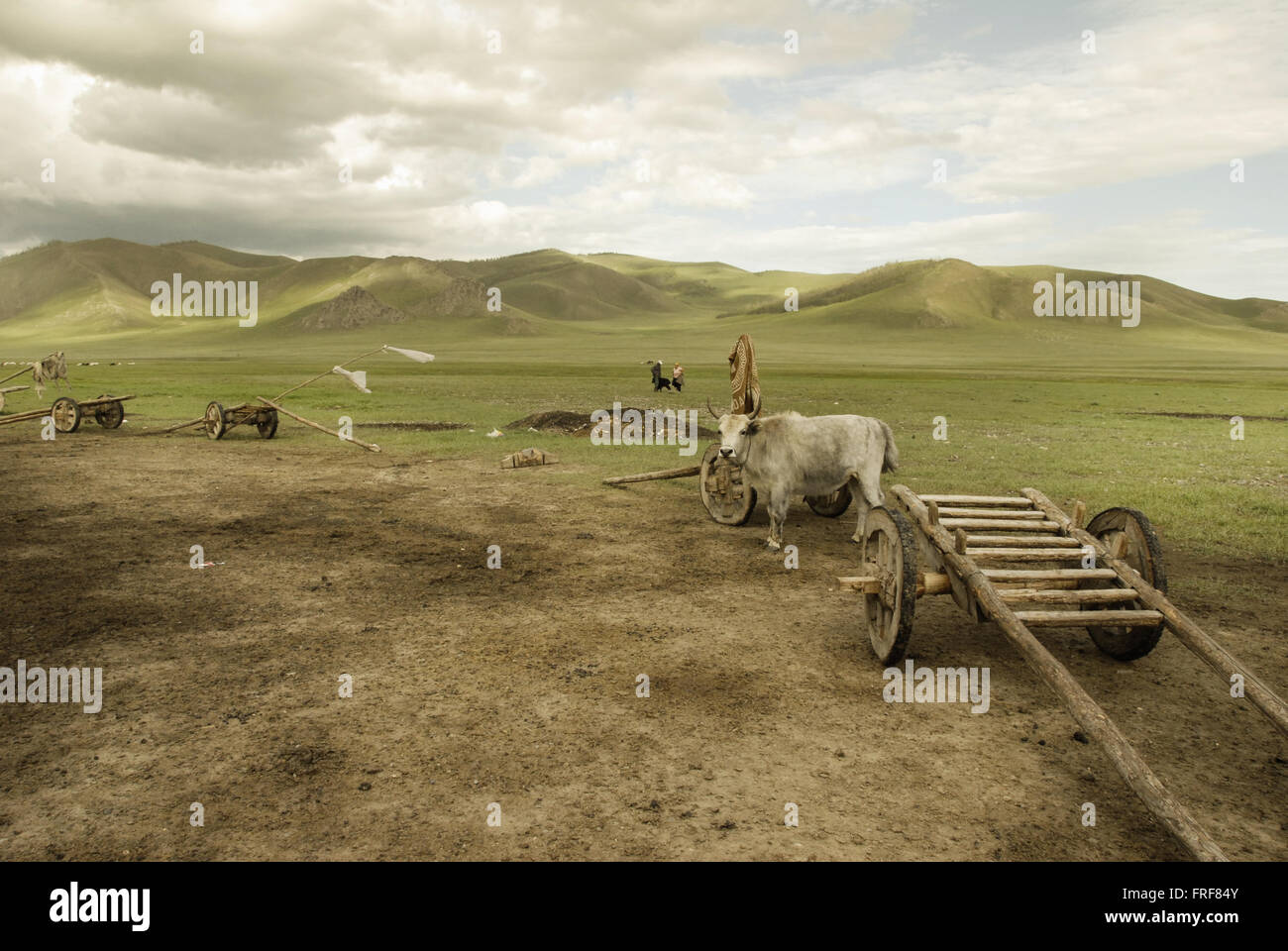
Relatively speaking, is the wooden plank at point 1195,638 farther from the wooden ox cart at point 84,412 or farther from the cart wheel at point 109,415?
the cart wheel at point 109,415

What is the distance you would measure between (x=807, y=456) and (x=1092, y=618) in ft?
20.1

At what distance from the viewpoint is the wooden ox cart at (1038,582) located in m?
5.43

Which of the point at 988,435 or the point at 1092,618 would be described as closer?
the point at 1092,618

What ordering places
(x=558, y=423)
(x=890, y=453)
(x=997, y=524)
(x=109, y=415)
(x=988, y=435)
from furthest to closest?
(x=558, y=423), (x=109, y=415), (x=988, y=435), (x=890, y=453), (x=997, y=524)

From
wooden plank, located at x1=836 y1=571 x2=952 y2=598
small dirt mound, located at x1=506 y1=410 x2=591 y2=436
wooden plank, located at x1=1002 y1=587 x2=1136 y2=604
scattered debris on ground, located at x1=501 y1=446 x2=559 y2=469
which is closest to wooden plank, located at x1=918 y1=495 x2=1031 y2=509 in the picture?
wooden plank, located at x1=836 y1=571 x2=952 y2=598

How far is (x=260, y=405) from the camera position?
24531mm

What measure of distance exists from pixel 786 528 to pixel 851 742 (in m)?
7.40

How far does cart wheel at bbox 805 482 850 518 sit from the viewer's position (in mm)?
13693

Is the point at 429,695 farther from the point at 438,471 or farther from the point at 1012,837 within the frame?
the point at 438,471

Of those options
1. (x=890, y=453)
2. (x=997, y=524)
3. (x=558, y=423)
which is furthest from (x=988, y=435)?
(x=997, y=524)

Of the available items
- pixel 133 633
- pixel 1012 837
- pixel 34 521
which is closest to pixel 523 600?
pixel 133 633

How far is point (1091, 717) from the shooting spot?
4.71 metres

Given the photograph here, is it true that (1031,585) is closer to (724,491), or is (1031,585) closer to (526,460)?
(724,491)

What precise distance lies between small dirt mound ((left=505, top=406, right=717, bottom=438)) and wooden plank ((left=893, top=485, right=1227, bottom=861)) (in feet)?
59.7
